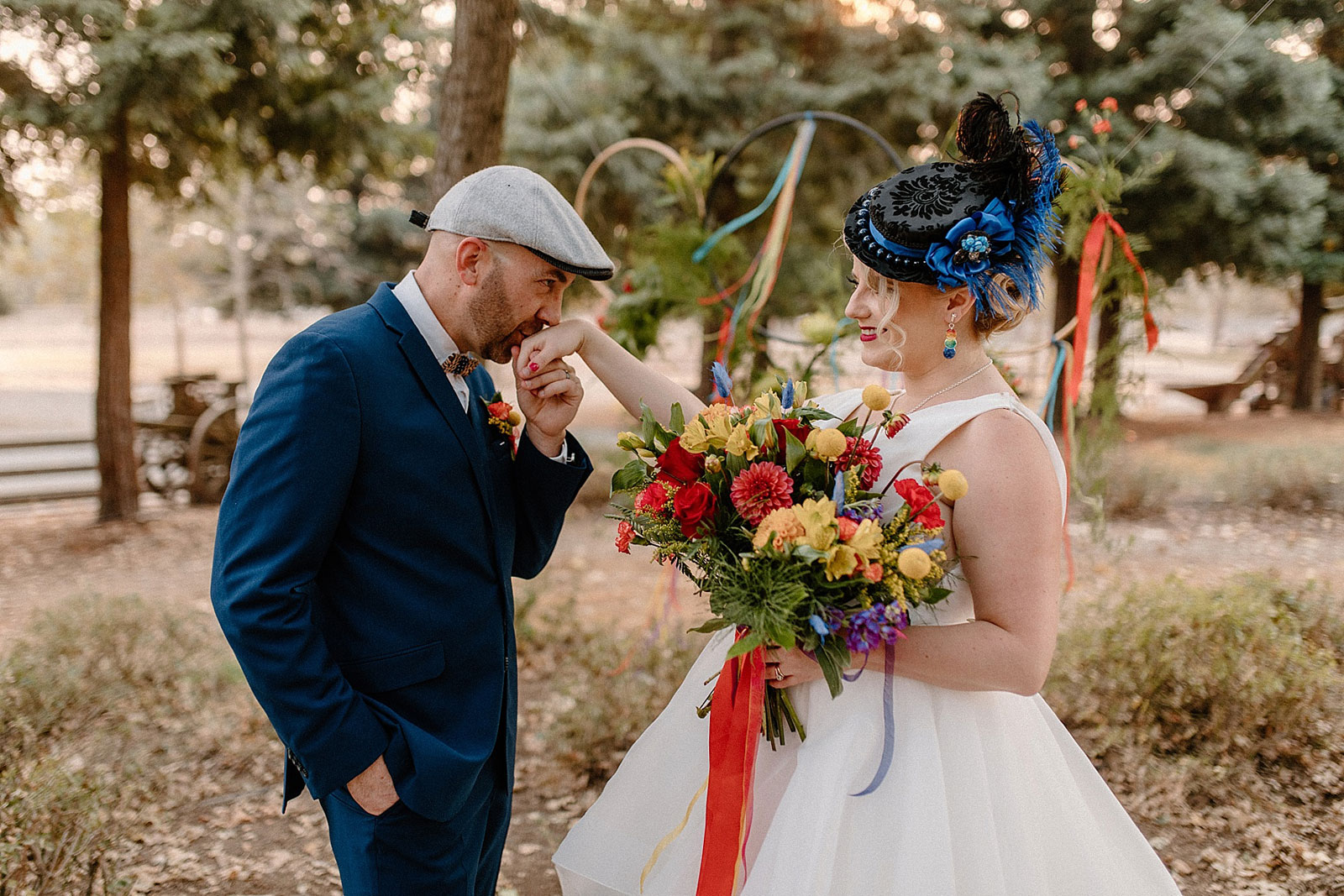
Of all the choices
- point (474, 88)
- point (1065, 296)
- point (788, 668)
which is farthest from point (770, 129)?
point (1065, 296)

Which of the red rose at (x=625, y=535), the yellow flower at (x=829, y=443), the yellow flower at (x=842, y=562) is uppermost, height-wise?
the yellow flower at (x=829, y=443)

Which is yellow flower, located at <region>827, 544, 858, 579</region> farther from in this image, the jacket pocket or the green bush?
the green bush

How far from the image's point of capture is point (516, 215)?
1.83m

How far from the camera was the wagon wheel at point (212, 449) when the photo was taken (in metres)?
10.3

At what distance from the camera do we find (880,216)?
174 centimetres

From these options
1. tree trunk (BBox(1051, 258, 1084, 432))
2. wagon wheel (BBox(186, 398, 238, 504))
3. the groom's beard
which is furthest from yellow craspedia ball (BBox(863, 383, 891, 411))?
wagon wheel (BBox(186, 398, 238, 504))

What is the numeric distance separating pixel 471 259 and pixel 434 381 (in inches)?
10.9

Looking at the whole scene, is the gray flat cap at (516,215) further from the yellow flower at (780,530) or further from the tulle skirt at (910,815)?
the tulle skirt at (910,815)

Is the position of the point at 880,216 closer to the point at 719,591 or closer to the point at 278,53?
the point at 719,591

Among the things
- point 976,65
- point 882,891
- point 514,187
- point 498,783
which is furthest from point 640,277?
point 976,65

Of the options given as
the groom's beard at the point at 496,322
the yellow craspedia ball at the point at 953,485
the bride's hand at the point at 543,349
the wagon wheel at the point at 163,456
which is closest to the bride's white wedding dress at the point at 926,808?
the yellow craspedia ball at the point at 953,485

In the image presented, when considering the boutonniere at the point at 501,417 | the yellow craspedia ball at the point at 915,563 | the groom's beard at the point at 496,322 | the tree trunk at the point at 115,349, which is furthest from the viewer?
the tree trunk at the point at 115,349

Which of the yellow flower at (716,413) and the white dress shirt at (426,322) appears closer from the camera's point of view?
the yellow flower at (716,413)

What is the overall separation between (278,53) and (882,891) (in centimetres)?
855
